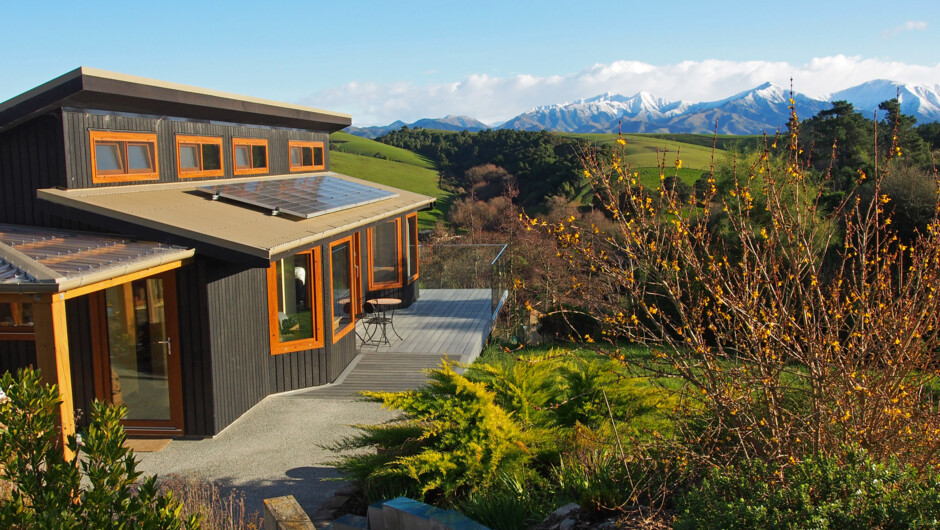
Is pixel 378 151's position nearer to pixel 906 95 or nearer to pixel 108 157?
pixel 108 157

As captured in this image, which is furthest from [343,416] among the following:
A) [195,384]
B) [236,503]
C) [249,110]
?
[249,110]

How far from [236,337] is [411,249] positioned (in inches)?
299

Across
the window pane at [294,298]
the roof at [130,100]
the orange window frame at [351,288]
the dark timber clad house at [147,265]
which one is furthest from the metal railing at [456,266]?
the window pane at [294,298]

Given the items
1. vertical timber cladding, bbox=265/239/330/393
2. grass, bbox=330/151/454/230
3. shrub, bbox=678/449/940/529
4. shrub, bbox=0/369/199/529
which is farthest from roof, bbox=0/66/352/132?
grass, bbox=330/151/454/230

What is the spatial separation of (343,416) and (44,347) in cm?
371

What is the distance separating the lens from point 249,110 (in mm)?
11000

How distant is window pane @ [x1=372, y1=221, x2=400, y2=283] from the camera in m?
14.2

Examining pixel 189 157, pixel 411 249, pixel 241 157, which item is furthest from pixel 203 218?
pixel 411 249

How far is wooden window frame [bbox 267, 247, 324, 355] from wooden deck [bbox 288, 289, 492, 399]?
0.63 meters

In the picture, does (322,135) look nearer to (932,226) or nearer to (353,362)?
(353,362)

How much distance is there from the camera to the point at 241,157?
11539 millimetres

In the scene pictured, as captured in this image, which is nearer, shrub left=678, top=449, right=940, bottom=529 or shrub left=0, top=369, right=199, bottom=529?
shrub left=678, top=449, right=940, bottom=529

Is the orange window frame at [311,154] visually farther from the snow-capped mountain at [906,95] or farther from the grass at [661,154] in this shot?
the snow-capped mountain at [906,95]

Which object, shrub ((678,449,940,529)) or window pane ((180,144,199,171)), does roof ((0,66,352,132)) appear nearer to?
window pane ((180,144,199,171))
